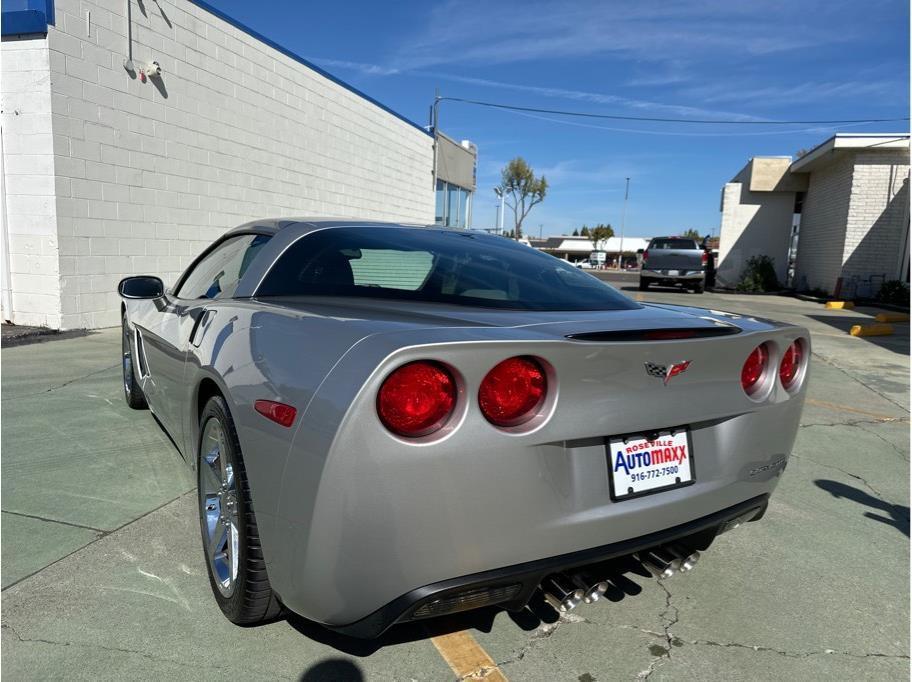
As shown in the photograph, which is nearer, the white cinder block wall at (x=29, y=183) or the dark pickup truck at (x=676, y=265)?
the white cinder block wall at (x=29, y=183)

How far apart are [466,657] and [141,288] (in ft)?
8.35

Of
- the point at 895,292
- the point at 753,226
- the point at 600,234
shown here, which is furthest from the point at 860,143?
the point at 600,234

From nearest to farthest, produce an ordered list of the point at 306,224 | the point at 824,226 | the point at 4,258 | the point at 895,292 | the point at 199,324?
1. the point at 199,324
2. the point at 306,224
3. the point at 4,258
4. the point at 895,292
5. the point at 824,226

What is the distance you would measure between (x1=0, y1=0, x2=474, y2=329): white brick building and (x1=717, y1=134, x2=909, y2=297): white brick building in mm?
15648

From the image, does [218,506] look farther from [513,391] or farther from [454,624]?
[513,391]

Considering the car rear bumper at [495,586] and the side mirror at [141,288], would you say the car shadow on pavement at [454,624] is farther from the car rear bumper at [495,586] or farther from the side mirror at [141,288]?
the side mirror at [141,288]

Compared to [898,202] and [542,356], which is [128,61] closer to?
[542,356]

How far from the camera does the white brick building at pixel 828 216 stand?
18281mm

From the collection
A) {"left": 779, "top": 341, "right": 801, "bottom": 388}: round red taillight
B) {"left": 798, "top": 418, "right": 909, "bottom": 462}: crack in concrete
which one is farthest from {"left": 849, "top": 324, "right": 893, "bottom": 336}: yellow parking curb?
{"left": 779, "top": 341, "right": 801, "bottom": 388}: round red taillight

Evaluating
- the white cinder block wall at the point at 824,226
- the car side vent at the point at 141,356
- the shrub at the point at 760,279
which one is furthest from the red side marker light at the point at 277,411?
the shrub at the point at 760,279

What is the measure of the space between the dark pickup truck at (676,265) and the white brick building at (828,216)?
3890 mm

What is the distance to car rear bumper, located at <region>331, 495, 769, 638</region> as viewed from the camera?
5.44 ft

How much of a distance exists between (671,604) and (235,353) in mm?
1855

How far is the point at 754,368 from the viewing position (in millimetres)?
2254
